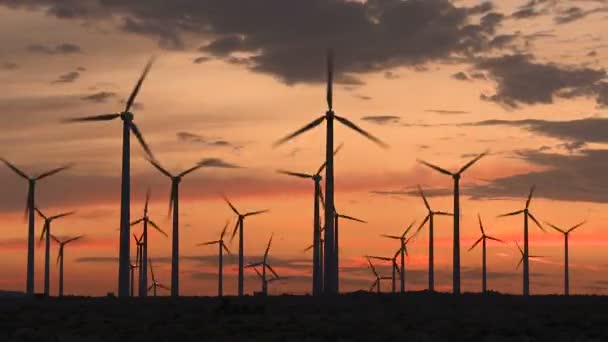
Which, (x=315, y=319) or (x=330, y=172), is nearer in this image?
(x=315, y=319)

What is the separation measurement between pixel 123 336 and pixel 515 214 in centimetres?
12784

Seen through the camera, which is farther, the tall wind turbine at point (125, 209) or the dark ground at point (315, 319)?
the tall wind turbine at point (125, 209)

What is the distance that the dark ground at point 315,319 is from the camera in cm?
7019

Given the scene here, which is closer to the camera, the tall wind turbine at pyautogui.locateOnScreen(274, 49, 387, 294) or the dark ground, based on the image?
the dark ground

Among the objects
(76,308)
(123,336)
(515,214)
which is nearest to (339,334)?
(123,336)

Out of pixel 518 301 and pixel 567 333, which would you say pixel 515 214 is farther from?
pixel 567 333

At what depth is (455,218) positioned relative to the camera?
5684 inches

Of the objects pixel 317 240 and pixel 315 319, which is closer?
pixel 315 319

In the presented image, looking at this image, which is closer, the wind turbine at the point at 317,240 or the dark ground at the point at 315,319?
the dark ground at the point at 315,319

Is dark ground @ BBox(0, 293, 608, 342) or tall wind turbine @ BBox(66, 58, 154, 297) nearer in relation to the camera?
dark ground @ BBox(0, 293, 608, 342)

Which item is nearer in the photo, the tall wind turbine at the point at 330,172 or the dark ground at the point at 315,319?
the dark ground at the point at 315,319

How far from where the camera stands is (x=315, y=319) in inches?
3056

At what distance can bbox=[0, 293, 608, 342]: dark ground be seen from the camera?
70.2 m

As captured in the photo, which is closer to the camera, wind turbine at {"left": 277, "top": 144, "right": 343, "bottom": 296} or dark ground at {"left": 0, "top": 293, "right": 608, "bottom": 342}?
dark ground at {"left": 0, "top": 293, "right": 608, "bottom": 342}
